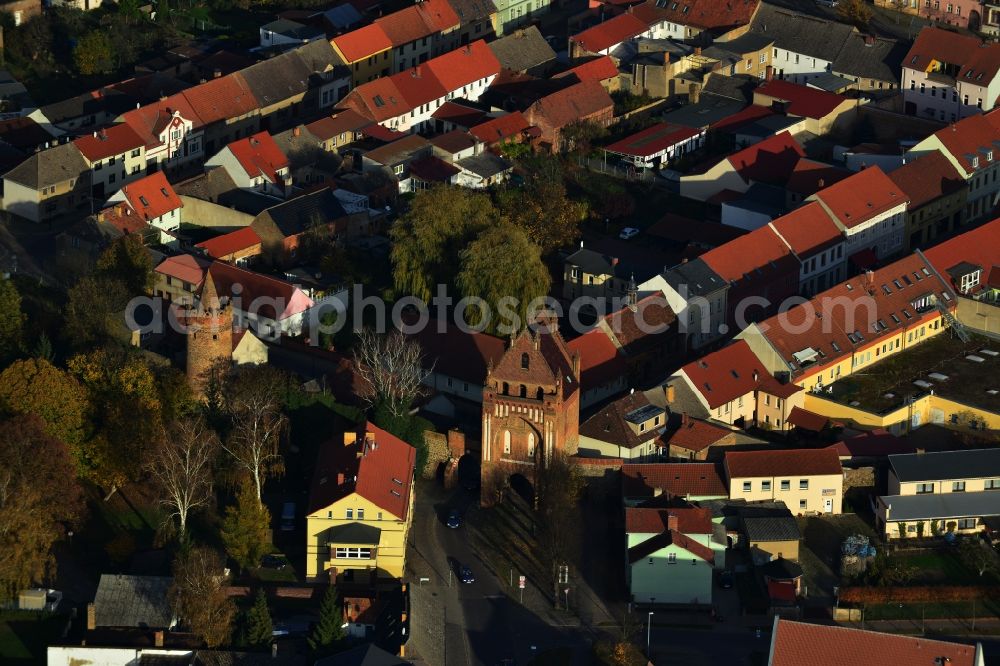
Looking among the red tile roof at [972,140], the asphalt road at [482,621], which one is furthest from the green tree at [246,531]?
the red tile roof at [972,140]

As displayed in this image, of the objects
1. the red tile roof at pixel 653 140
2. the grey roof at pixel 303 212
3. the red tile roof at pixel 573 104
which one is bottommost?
the grey roof at pixel 303 212

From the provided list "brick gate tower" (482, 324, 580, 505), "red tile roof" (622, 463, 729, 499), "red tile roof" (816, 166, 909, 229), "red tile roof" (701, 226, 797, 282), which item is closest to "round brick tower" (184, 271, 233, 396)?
"brick gate tower" (482, 324, 580, 505)

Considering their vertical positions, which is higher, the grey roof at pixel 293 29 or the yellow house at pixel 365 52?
the grey roof at pixel 293 29

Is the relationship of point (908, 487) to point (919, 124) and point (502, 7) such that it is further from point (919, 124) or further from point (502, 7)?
point (502, 7)

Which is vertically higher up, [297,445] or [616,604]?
[297,445]

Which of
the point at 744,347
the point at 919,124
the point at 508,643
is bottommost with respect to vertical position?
the point at 508,643

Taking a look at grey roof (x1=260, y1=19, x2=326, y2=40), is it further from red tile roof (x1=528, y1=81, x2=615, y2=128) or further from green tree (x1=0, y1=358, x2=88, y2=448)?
green tree (x1=0, y1=358, x2=88, y2=448)

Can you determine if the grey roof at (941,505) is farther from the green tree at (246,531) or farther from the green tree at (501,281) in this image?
the green tree at (246,531)

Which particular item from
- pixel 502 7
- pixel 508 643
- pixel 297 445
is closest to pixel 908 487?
pixel 508 643
